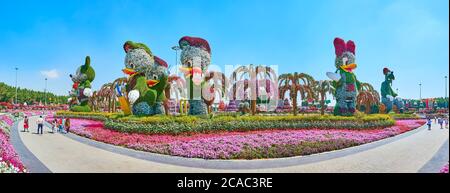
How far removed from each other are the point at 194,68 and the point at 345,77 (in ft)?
32.4

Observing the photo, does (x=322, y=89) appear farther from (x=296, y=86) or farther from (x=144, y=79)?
(x=144, y=79)

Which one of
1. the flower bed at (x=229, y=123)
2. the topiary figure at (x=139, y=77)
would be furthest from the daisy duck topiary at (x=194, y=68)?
the topiary figure at (x=139, y=77)

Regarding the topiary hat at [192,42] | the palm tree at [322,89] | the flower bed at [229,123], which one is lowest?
the flower bed at [229,123]

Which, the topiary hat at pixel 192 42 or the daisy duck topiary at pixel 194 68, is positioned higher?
the topiary hat at pixel 192 42

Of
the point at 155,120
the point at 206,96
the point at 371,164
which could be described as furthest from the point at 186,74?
the point at 371,164

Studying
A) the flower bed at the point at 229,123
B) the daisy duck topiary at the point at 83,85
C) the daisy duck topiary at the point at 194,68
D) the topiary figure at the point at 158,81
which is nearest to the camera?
the flower bed at the point at 229,123

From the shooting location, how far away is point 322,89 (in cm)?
1672

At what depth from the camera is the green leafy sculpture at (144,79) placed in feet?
48.1

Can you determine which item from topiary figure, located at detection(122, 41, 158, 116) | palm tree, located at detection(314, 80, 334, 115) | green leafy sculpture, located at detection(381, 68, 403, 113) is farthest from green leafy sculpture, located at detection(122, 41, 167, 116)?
green leafy sculpture, located at detection(381, 68, 403, 113)

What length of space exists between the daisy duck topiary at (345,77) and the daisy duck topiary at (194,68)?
8240 mm

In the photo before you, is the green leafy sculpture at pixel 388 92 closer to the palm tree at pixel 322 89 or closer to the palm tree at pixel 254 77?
the palm tree at pixel 322 89

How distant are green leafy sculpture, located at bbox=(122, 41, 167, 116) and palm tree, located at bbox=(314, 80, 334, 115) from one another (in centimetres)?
930

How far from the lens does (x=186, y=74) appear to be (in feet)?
46.8

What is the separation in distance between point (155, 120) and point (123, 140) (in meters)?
2.07
